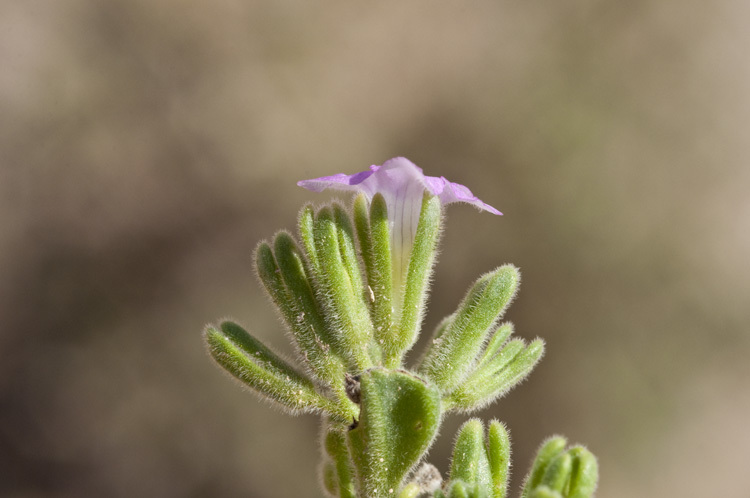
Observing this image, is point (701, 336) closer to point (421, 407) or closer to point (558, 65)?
point (558, 65)

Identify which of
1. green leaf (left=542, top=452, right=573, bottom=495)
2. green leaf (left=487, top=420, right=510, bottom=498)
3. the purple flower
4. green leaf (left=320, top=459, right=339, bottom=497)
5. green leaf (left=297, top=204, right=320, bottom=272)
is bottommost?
green leaf (left=320, top=459, right=339, bottom=497)

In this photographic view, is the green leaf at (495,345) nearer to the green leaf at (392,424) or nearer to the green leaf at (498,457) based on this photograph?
the green leaf at (498,457)

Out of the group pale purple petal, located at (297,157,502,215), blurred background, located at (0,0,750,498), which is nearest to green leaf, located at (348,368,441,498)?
pale purple petal, located at (297,157,502,215)

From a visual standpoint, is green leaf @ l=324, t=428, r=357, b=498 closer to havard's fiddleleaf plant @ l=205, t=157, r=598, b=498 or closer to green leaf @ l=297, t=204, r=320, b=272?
havard's fiddleleaf plant @ l=205, t=157, r=598, b=498

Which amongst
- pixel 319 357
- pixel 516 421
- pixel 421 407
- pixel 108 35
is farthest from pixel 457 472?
pixel 108 35

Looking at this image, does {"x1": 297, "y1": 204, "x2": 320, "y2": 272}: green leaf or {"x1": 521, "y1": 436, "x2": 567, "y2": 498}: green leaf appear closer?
{"x1": 521, "y1": 436, "x2": 567, "y2": 498}: green leaf

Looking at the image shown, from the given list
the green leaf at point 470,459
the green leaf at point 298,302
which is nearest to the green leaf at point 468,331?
the green leaf at point 470,459
